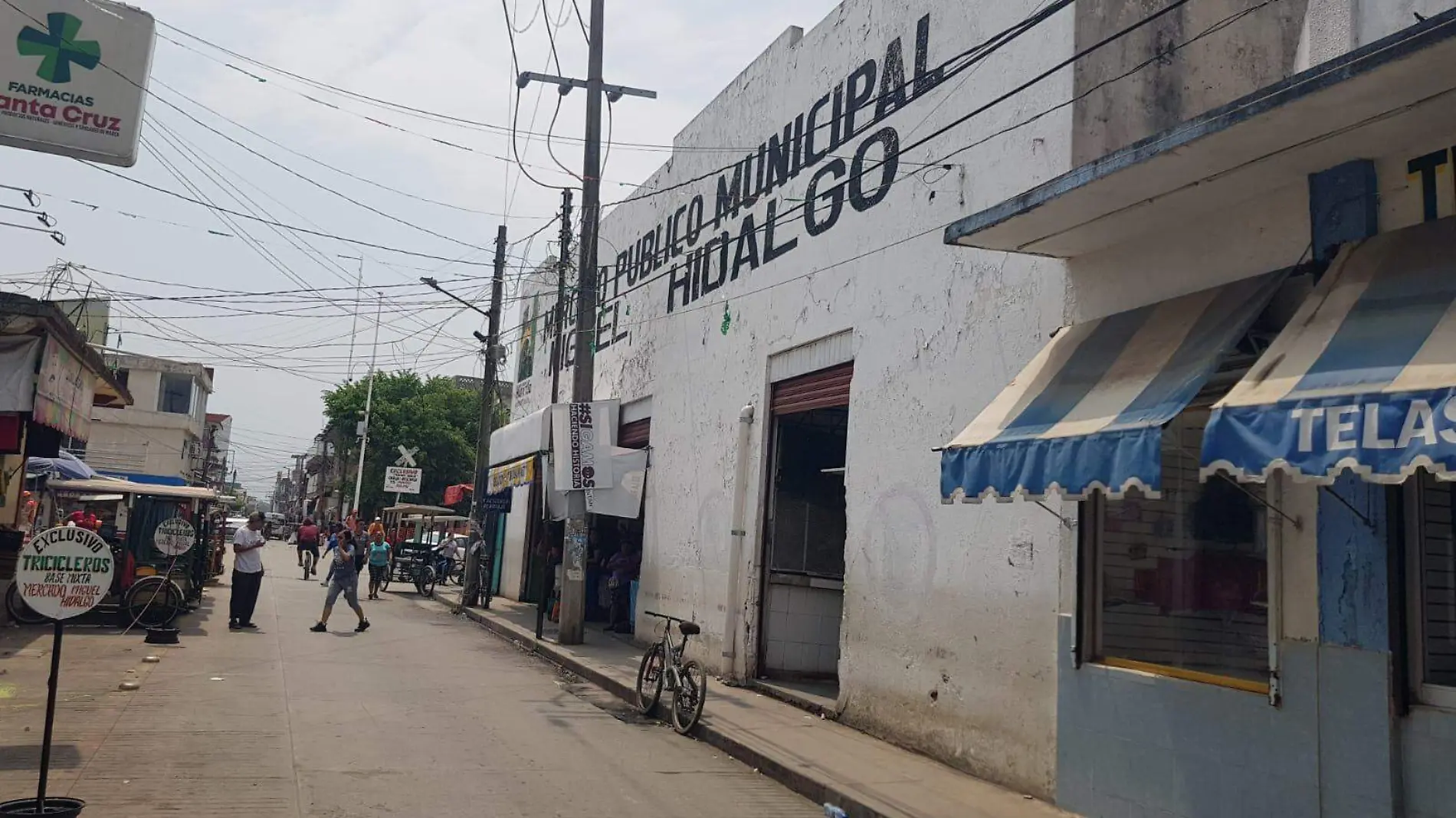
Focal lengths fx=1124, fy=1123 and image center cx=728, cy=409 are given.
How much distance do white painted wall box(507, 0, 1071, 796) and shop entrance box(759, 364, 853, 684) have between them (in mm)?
257

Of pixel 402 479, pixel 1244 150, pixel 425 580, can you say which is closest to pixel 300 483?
pixel 402 479

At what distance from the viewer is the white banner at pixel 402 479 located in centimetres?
3747

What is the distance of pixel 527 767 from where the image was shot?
874 centimetres

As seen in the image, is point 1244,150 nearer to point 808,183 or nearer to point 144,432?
point 808,183

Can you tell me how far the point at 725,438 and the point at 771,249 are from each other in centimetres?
252

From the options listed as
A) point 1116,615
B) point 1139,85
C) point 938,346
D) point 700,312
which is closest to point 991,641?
point 1116,615

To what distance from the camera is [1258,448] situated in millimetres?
5316

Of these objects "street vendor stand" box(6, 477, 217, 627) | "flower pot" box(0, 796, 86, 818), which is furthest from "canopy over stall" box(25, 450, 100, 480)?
"flower pot" box(0, 796, 86, 818)

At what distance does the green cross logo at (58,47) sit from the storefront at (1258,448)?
411 inches

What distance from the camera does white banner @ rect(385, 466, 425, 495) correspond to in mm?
37469

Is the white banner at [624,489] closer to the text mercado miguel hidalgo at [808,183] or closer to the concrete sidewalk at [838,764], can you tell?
the text mercado miguel hidalgo at [808,183]

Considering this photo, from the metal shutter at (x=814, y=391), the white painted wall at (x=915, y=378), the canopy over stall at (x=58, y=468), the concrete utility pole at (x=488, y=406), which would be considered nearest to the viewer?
the white painted wall at (x=915, y=378)

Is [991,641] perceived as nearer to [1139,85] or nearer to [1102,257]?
[1102,257]

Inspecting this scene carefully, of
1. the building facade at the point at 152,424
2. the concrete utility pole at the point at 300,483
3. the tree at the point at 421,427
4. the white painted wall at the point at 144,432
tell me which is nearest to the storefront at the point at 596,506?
the tree at the point at 421,427
